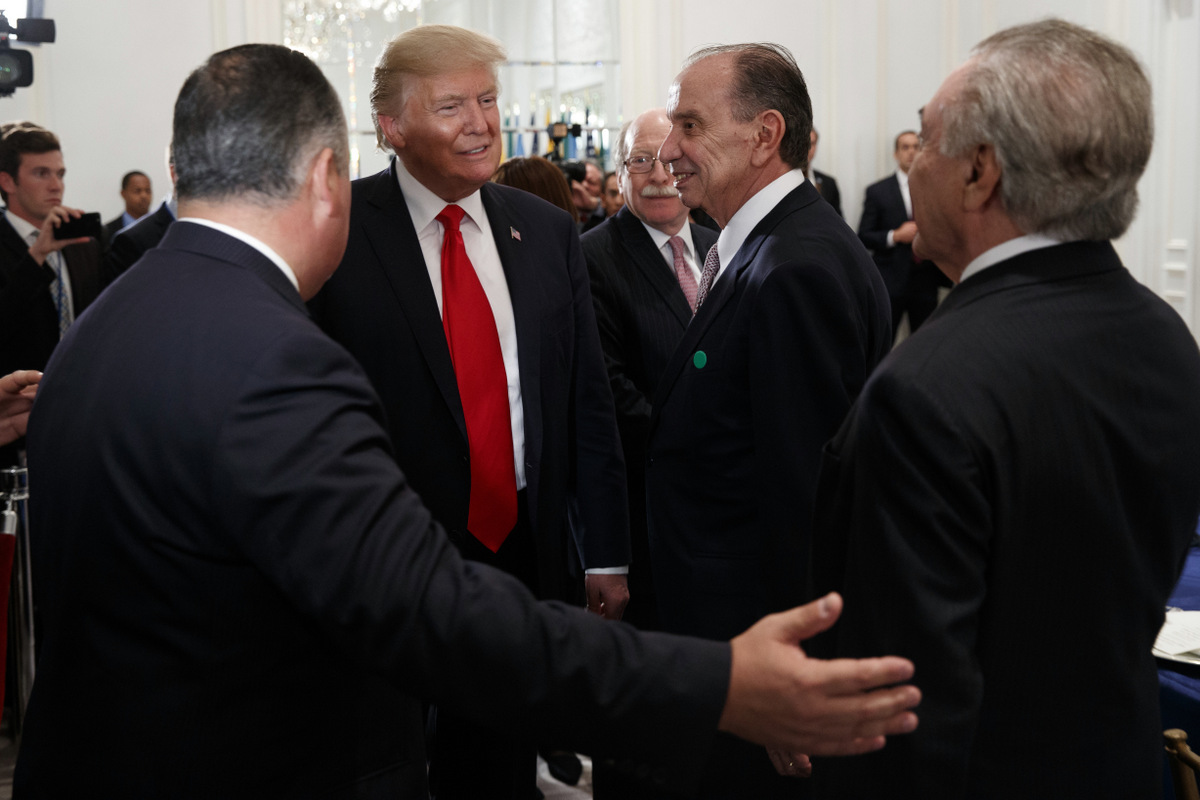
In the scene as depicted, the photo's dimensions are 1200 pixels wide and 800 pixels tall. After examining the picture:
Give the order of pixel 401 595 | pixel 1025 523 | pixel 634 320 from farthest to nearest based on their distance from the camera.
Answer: pixel 634 320, pixel 1025 523, pixel 401 595

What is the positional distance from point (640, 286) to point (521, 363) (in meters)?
0.91

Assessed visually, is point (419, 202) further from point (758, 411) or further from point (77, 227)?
point (77, 227)

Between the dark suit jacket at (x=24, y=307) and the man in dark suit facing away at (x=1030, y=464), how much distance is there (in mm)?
3117

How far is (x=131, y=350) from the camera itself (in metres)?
1.10

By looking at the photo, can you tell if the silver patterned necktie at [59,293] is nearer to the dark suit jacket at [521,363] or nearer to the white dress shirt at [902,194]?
the dark suit jacket at [521,363]

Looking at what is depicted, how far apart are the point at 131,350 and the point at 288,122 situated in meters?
0.30

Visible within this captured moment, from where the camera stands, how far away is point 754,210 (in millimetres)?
2090

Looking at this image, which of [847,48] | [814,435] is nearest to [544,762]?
[814,435]

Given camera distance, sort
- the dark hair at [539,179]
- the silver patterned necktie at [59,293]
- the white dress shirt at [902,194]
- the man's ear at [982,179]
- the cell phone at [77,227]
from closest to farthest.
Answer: the man's ear at [982,179], the dark hair at [539,179], the cell phone at [77,227], the silver patterned necktie at [59,293], the white dress shirt at [902,194]

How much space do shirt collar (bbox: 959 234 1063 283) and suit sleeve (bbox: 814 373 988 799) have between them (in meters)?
0.21

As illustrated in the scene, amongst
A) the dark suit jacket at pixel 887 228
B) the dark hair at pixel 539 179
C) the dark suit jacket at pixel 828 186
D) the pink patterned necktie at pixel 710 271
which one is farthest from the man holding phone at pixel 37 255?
the dark suit jacket at pixel 828 186

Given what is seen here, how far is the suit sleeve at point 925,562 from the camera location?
3.59 ft

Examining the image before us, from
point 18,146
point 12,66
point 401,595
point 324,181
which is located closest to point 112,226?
point 12,66

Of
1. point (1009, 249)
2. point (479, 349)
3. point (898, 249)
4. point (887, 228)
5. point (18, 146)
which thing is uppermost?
point (18, 146)
